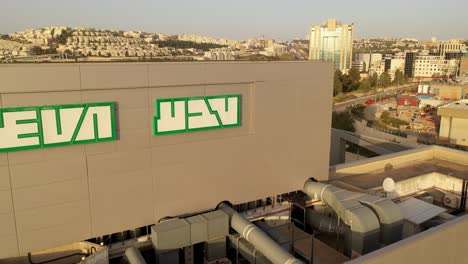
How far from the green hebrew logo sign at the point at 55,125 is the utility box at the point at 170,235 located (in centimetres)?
360

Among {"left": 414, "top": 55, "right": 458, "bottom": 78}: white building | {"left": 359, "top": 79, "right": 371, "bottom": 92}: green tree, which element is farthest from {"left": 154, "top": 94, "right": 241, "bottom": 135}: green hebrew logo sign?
{"left": 414, "top": 55, "right": 458, "bottom": 78}: white building

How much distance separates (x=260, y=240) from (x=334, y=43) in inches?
6086

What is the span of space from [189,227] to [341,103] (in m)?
87.5

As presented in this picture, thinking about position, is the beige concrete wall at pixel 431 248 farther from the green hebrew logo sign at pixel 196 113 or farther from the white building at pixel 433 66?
the white building at pixel 433 66

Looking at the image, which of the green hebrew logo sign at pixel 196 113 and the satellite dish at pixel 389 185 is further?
the satellite dish at pixel 389 185

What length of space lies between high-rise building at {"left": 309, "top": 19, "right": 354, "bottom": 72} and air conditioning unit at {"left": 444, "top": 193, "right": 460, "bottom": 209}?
136142mm

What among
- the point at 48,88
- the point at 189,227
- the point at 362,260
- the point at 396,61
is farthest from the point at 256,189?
the point at 396,61

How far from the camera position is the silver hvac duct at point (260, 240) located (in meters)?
12.4

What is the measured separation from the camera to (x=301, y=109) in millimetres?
17484

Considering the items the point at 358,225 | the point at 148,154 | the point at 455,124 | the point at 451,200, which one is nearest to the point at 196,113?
the point at 148,154

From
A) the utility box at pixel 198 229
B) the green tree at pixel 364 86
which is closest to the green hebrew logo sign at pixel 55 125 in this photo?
the utility box at pixel 198 229

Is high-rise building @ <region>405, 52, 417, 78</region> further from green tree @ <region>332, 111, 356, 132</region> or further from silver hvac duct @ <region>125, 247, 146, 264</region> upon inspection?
silver hvac duct @ <region>125, 247, 146, 264</region>

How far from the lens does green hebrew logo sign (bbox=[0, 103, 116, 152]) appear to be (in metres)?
11.2

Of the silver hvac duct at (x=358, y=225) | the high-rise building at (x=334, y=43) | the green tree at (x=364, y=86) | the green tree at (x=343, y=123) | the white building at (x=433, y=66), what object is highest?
the high-rise building at (x=334, y=43)
